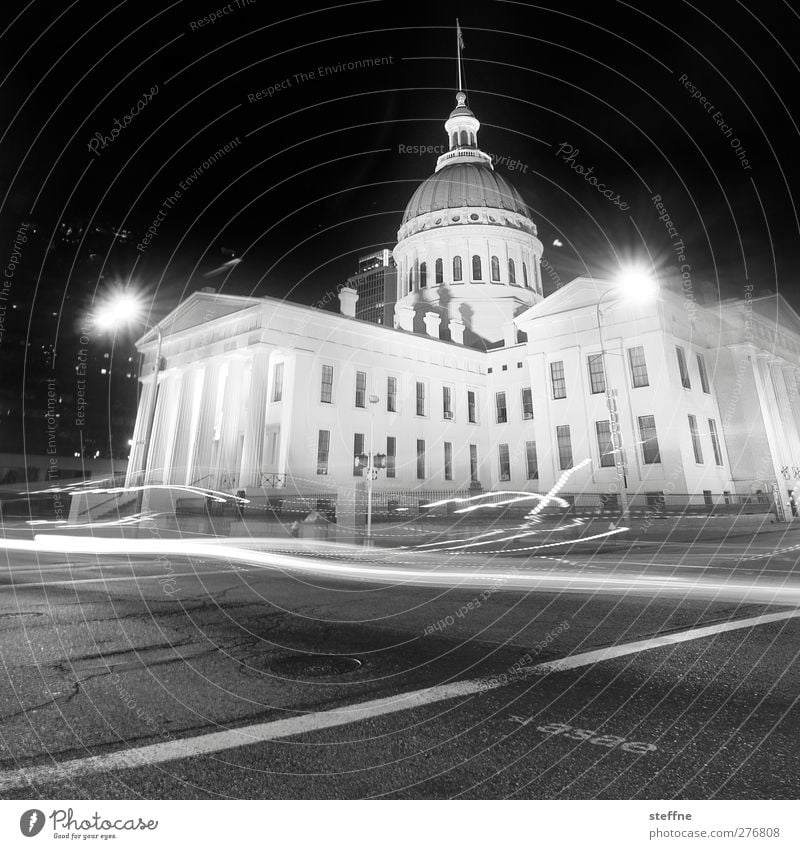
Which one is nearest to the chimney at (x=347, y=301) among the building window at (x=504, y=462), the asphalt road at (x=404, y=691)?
the building window at (x=504, y=462)

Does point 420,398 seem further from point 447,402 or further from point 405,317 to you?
point 405,317

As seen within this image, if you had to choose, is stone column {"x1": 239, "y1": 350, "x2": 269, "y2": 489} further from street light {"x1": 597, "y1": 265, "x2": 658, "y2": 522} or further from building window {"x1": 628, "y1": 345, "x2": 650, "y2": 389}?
building window {"x1": 628, "y1": 345, "x2": 650, "y2": 389}

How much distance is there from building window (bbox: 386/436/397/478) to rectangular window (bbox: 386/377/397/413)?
2364mm

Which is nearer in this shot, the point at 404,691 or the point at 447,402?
the point at 404,691

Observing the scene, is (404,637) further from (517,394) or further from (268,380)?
(517,394)

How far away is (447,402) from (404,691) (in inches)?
1551

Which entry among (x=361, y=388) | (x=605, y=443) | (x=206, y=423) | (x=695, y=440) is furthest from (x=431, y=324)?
(x=695, y=440)

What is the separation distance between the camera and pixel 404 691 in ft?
12.7

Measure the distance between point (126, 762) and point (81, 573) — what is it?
34.2 feet

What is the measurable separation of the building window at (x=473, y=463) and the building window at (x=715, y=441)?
59.6ft

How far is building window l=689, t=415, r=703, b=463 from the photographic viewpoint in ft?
110

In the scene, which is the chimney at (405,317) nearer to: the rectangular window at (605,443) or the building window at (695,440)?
the rectangular window at (605,443)

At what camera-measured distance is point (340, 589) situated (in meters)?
9.50

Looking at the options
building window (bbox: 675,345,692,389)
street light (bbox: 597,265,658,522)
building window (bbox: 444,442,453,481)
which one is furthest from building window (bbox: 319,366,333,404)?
building window (bbox: 675,345,692,389)
